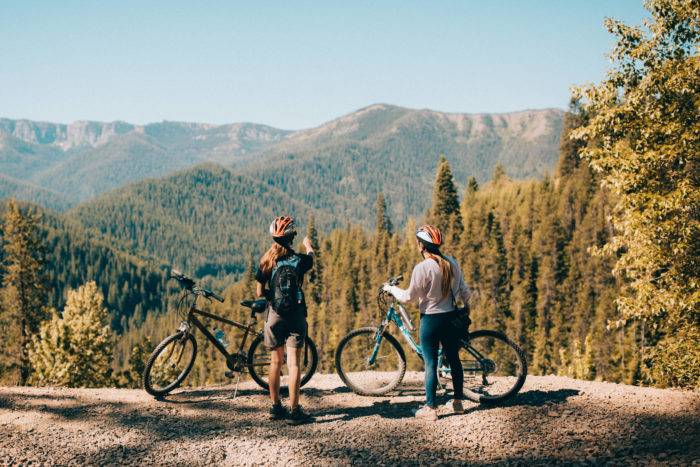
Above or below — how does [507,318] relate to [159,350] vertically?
below

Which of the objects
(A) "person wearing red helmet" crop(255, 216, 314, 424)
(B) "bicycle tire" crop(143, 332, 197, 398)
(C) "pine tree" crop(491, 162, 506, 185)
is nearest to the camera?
(A) "person wearing red helmet" crop(255, 216, 314, 424)

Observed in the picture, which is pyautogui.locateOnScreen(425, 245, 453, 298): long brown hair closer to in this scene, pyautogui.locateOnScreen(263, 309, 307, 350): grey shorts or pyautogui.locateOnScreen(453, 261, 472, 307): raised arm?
pyautogui.locateOnScreen(453, 261, 472, 307): raised arm

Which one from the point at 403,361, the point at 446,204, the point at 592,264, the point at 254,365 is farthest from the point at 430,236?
the point at 592,264

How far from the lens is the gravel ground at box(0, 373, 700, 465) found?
6719 millimetres

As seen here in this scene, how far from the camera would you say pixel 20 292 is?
29359 millimetres

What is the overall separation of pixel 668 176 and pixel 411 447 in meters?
9.42

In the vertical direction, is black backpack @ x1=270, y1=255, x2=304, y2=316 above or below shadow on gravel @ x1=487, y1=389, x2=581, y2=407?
above

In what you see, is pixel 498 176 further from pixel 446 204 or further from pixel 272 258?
pixel 272 258

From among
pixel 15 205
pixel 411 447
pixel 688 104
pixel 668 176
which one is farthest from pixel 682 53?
pixel 15 205

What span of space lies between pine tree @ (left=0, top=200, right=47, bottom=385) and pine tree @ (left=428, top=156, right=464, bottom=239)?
53.0 meters

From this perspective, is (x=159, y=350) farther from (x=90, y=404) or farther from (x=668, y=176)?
(x=668, y=176)

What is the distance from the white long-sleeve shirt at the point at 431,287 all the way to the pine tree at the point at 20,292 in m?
28.8

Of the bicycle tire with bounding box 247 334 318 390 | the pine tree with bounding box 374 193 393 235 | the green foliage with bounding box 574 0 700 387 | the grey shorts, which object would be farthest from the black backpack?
the pine tree with bounding box 374 193 393 235

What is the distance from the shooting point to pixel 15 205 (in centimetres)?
2880
